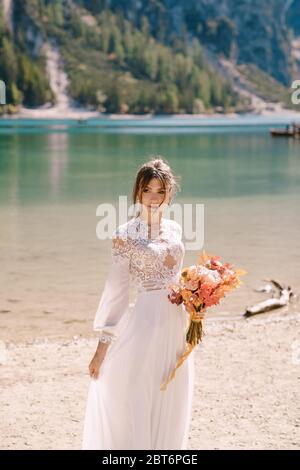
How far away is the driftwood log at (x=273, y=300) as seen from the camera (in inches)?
564

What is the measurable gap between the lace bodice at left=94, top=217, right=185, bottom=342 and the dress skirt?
0.32ft

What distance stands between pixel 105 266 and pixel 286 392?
1114 centimetres

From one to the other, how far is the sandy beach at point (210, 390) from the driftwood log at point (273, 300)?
138 centimetres

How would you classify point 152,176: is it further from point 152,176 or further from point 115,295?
point 115,295

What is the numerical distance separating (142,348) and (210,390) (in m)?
3.87

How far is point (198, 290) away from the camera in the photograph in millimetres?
5590

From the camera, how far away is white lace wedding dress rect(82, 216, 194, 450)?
5703 mm

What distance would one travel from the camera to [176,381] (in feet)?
19.0
